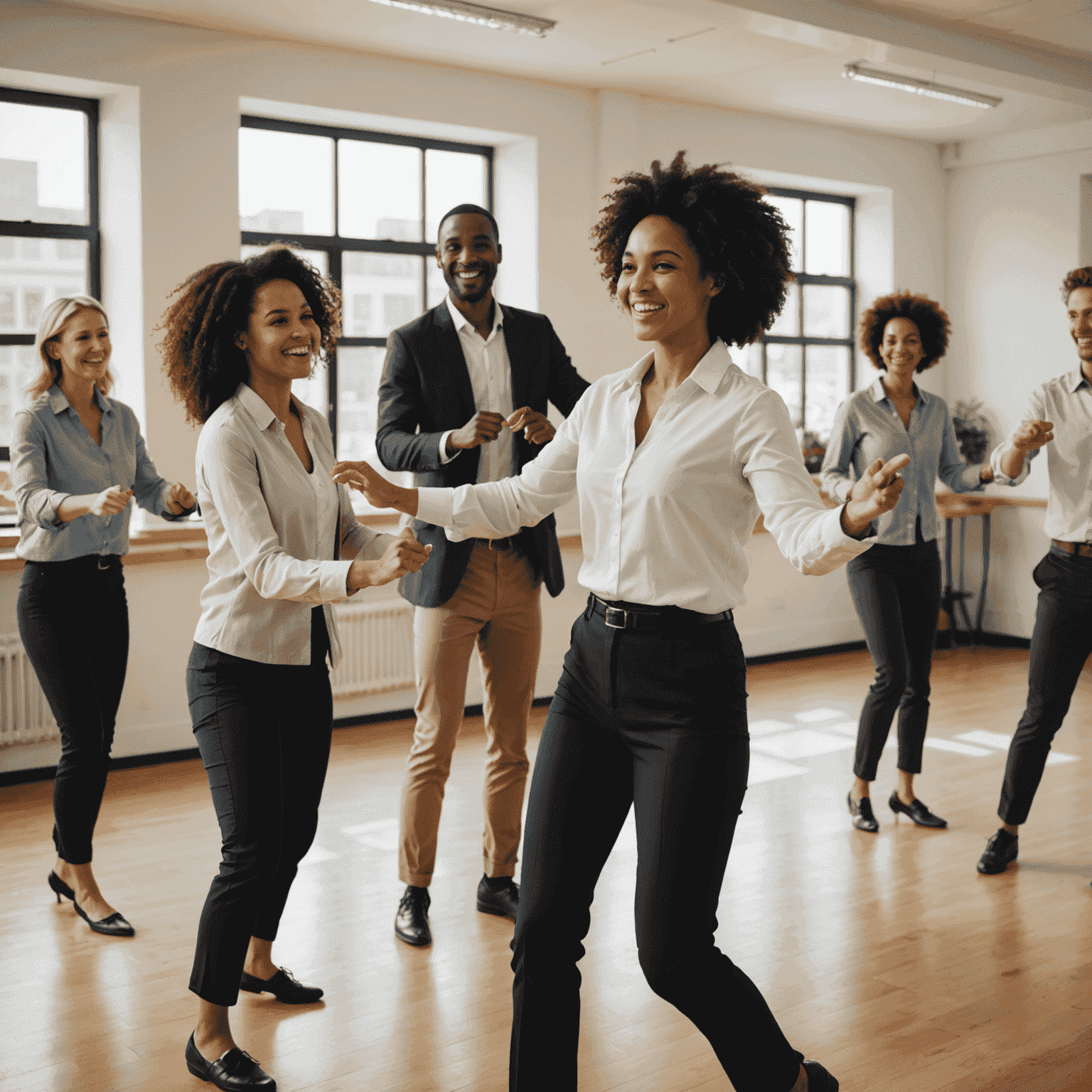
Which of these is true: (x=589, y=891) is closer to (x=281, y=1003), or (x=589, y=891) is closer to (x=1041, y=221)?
(x=281, y=1003)

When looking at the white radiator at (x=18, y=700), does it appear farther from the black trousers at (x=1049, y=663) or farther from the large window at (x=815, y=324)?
the large window at (x=815, y=324)

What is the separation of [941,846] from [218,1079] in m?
2.60

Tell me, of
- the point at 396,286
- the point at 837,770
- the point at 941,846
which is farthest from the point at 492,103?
the point at 941,846

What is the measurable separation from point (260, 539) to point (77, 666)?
128 centimetres

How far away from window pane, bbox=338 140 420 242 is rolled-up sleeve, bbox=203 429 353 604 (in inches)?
162

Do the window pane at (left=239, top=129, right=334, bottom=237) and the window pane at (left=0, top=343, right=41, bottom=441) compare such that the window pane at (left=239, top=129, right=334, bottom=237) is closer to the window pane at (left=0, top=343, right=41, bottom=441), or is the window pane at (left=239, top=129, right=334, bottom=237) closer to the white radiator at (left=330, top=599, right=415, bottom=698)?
the window pane at (left=0, top=343, right=41, bottom=441)

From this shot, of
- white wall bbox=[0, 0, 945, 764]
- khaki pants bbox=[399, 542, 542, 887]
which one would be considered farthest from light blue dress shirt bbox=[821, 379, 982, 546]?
white wall bbox=[0, 0, 945, 764]

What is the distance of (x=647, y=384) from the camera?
220 centimetres

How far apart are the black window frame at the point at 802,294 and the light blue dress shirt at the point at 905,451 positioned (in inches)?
147

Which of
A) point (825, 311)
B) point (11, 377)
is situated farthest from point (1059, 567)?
point (825, 311)

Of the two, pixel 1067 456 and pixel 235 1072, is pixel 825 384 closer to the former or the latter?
pixel 1067 456

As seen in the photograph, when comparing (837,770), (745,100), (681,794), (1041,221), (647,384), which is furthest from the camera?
(1041,221)

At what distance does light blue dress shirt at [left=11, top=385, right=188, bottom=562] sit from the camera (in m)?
3.36

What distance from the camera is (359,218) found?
6273mm
